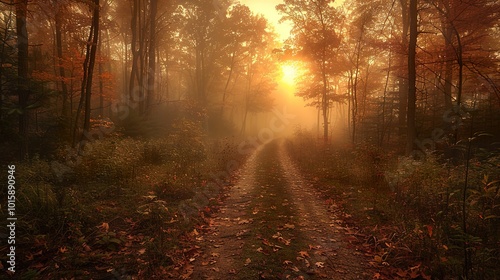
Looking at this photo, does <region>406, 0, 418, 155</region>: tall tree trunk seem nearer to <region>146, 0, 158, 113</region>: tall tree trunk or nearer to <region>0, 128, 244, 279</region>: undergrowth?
<region>0, 128, 244, 279</region>: undergrowth

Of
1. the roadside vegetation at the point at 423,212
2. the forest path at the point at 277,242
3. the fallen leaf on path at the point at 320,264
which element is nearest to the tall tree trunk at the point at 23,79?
the forest path at the point at 277,242

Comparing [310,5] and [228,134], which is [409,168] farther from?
[228,134]

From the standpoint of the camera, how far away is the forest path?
159 inches

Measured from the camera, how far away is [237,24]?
2556 cm

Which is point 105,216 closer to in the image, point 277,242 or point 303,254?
point 277,242

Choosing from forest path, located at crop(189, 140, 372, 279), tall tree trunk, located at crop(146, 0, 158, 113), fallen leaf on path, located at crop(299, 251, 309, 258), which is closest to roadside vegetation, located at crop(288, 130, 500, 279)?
forest path, located at crop(189, 140, 372, 279)

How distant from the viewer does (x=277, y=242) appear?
5.03 m

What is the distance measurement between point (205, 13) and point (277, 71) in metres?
10.6

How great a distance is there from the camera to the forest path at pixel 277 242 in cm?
A: 405

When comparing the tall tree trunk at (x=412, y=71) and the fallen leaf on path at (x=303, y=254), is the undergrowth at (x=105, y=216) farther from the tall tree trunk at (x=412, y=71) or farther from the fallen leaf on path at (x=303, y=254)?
the tall tree trunk at (x=412, y=71)

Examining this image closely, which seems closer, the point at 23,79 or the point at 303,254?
the point at 303,254

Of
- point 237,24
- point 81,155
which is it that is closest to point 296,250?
point 81,155

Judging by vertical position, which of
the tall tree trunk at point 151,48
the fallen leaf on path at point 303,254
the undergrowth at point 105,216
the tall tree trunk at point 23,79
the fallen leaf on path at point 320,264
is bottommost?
the fallen leaf on path at point 320,264

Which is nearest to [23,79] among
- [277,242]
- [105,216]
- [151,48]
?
[105,216]
